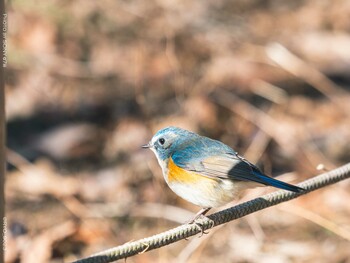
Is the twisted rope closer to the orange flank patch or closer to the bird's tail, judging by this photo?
the bird's tail

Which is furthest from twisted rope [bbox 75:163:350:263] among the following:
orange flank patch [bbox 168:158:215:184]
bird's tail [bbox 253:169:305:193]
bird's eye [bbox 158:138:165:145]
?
bird's eye [bbox 158:138:165:145]

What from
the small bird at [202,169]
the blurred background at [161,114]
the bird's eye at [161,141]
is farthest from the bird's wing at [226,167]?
the blurred background at [161,114]

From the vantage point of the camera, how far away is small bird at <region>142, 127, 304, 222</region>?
3.26 meters

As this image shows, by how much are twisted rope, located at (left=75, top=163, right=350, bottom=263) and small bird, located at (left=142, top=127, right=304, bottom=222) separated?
170 mm

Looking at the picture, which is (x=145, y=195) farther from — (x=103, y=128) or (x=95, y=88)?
(x=95, y=88)

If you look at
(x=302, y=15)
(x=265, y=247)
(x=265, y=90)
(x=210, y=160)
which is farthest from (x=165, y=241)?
(x=302, y=15)

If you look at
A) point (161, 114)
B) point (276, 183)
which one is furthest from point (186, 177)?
point (161, 114)

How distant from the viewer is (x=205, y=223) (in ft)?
10.1

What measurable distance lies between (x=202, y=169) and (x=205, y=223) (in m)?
0.37

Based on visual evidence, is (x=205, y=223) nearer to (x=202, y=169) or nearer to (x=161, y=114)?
(x=202, y=169)

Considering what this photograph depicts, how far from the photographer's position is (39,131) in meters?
6.75

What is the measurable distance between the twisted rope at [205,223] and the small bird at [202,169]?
0.56 feet

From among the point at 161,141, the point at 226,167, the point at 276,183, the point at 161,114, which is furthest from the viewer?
the point at 161,114

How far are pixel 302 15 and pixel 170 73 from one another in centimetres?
221
